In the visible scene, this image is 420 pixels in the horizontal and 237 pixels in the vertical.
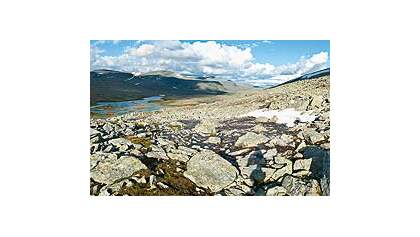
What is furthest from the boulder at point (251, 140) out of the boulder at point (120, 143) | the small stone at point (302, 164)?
the boulder at point (120, 143)

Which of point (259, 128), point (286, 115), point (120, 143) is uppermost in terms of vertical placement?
point (286, 115)

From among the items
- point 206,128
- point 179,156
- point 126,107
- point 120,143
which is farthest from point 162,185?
point 126,107

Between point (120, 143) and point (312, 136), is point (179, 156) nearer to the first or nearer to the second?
point (120, 143)

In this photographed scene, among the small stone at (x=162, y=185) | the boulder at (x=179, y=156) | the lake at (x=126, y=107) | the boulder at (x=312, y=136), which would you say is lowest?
the small stone at (x=162, y=185)

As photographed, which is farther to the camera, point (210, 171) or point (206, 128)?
point (206, 128)

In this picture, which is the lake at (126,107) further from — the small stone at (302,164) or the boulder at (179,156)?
the small stone at (302,164)

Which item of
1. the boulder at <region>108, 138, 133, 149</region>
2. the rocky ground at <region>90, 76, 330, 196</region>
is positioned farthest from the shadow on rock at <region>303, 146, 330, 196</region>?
Answer: the boulder at <region>108, 138, 133, 149</region>
